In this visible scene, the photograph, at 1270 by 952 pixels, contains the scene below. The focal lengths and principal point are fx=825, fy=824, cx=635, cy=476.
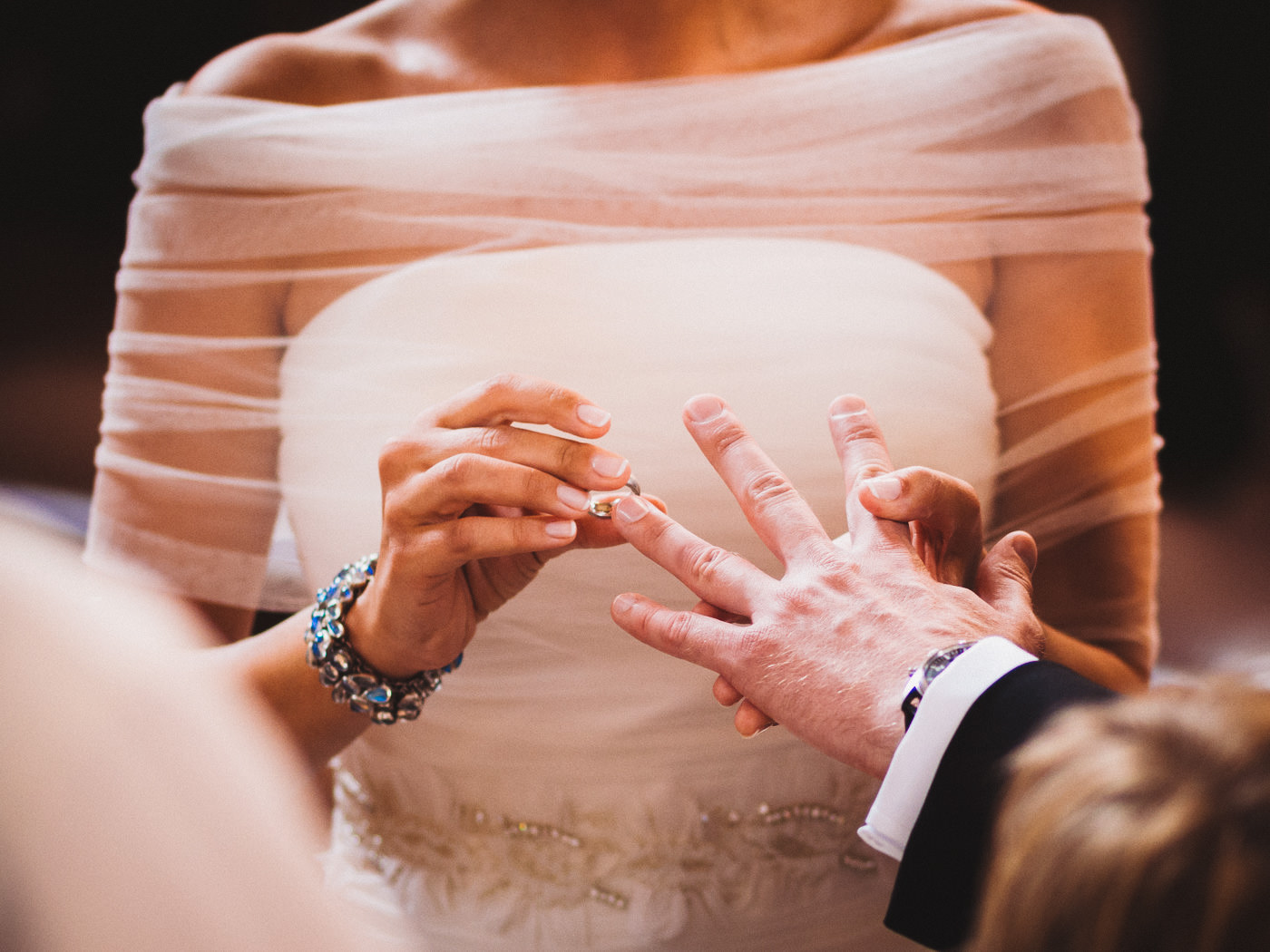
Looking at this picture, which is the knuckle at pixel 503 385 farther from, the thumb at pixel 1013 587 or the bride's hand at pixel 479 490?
the thumb at pixel 1013 587

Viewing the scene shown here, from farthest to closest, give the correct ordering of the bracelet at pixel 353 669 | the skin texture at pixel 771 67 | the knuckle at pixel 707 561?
the skin texture at pixel 771 67 < the bracelet at pixel 353 669 < the knuckle at pixel 707 561

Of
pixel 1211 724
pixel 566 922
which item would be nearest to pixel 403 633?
pixel 566 922

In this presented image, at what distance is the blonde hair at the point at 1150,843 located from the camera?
0.20m

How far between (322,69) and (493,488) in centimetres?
48

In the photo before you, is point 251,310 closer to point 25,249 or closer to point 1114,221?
point 25,249

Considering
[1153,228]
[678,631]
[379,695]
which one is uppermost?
[1153,228]

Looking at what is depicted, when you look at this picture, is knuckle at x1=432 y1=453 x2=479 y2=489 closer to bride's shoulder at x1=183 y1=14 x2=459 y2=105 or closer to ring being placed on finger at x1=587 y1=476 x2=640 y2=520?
ring being placed on finger at x1=587 y1=476 x2=640 y2=520

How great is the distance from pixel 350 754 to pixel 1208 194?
87cm

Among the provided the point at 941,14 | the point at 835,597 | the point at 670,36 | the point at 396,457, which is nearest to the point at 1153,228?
the point at 941,14

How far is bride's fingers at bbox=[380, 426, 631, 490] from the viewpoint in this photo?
0.43 m

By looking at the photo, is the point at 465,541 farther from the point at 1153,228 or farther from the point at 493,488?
the point at 1153,228

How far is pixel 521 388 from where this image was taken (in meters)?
0.44

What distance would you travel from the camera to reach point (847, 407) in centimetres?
46

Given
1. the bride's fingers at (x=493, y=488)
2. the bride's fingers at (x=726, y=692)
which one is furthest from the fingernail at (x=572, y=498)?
the bride's fingers at (x=726, y=692)
